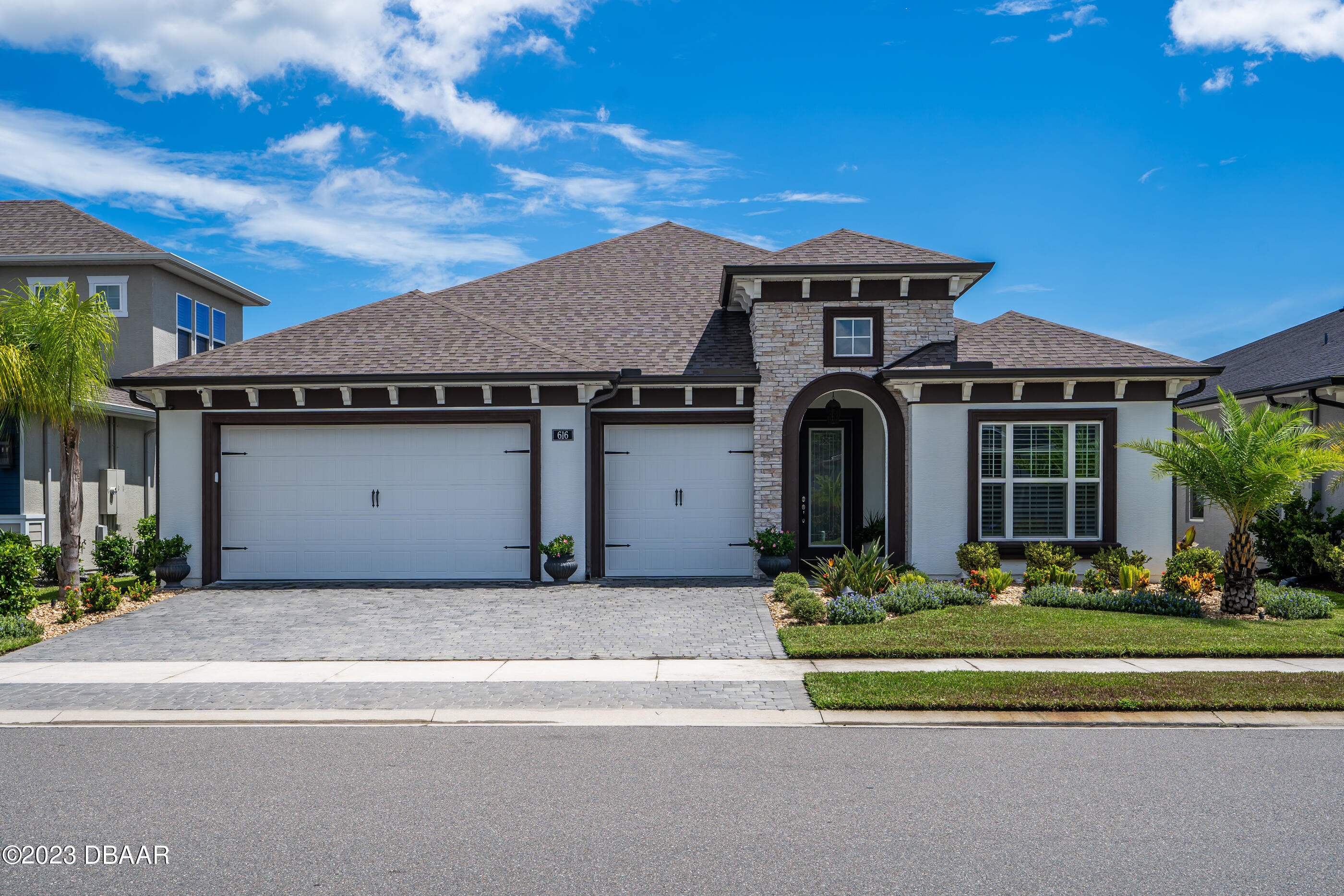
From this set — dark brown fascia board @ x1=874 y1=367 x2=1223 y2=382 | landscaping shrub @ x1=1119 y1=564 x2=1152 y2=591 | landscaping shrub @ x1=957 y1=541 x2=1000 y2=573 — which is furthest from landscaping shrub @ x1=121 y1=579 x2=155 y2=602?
landscaping shrub @ x1=1119 y1=564 x2=1152 y2=591

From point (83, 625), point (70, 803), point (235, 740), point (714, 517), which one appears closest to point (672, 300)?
point (714, 517)

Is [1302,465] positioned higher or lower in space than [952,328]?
lower

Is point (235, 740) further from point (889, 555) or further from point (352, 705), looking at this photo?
point (889, 555)

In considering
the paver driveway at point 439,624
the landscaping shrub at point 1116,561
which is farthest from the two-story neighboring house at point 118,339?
the landscaping shrub at point 1116,561

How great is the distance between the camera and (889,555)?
47.6ft

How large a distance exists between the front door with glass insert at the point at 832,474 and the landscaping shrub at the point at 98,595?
11.6m

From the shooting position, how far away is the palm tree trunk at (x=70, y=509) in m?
12.9

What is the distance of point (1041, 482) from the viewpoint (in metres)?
14.5

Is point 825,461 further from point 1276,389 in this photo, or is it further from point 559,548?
point 1276,389

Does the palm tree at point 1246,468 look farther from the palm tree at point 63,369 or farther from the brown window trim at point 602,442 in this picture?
the palm tree at point 63,369

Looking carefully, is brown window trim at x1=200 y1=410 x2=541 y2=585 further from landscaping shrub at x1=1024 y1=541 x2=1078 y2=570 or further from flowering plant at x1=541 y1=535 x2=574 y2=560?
landscaping shrub at x1=1024 y1=541 x2=1078 y2=570

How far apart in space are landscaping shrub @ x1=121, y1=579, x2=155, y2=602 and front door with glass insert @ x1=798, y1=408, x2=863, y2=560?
1142 centimetres

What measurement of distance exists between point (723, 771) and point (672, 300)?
1355 centimetres

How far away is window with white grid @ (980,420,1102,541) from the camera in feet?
47.3
